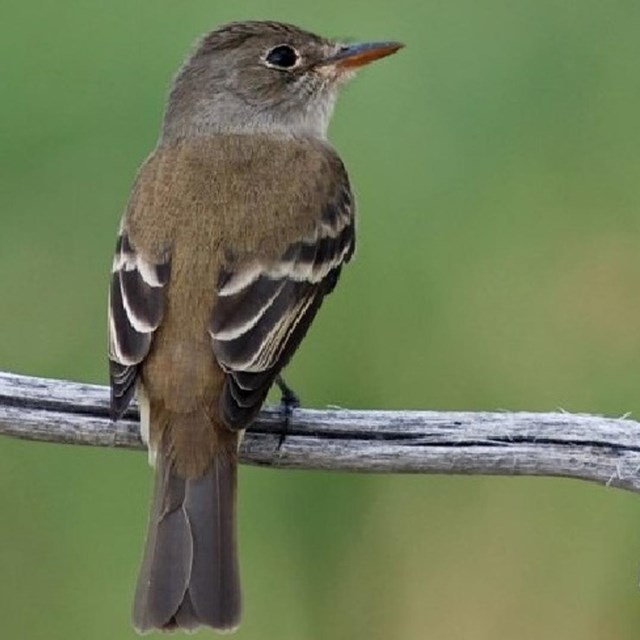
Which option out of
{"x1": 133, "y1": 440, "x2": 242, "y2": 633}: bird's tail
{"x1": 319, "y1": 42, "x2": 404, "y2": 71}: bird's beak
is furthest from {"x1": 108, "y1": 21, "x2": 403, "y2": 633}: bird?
{"x1": 319, "y1": 42, "x2": 404, "y2": 71}: bird's beak

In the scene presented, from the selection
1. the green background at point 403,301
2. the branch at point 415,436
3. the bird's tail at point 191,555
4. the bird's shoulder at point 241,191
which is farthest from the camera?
the green background at point 403,301

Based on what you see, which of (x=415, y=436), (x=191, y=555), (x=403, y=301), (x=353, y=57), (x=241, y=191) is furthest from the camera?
(x=403, y=301)

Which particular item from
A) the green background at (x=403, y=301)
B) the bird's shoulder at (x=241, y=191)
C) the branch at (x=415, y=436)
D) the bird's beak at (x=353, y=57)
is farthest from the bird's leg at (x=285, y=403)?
the bird's beak at (x=353, y=57)

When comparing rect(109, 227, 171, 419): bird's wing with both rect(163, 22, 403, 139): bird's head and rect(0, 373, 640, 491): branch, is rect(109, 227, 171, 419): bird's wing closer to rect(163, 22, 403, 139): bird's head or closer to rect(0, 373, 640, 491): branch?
rect(0, 373, 640, 491): branch

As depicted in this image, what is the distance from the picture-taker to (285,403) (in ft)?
26.2

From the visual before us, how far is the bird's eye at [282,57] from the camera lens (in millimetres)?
9266

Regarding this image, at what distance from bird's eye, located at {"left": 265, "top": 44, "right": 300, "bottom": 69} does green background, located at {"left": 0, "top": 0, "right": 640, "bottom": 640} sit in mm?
300

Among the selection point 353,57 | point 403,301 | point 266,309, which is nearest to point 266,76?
point 353,57

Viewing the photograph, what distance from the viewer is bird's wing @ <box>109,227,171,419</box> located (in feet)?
25.0

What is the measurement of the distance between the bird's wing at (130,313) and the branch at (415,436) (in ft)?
0.34

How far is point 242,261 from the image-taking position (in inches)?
317

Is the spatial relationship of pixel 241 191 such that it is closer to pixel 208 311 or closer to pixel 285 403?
pixel 208 311

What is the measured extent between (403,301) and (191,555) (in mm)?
2192

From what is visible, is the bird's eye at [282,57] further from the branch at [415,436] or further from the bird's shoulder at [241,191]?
the branch at [415,436]
